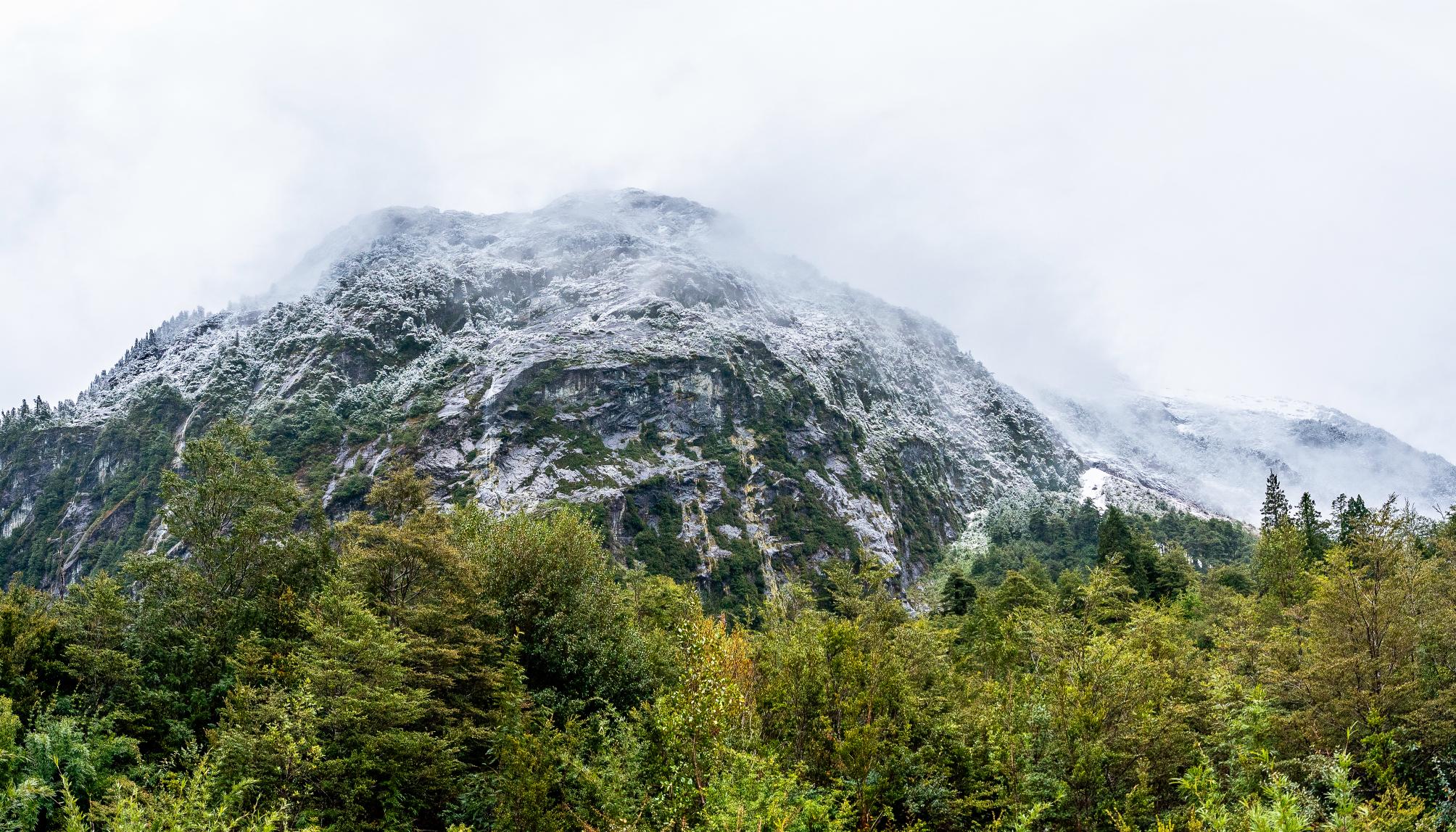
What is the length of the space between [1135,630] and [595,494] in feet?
368

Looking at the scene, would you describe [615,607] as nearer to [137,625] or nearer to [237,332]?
[137,625]

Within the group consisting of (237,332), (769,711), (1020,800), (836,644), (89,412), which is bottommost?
(1020,800)

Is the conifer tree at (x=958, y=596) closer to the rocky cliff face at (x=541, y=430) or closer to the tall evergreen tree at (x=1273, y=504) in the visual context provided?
the tall evergreen tree at (x=1273, y=504)

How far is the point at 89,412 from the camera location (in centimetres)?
18075

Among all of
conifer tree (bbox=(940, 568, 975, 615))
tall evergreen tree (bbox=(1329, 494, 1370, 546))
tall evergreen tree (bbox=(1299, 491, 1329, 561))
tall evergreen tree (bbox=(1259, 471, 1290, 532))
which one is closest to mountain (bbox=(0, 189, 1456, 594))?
conifer tree (bbox=(940, 568, 975, 615))

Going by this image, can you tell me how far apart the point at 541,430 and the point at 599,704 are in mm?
123876

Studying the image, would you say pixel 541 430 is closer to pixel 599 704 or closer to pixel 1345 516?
pixel 599 704

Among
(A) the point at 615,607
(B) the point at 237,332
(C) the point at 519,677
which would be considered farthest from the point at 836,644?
(B) the point at 237,332

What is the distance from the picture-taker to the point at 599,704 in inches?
1019

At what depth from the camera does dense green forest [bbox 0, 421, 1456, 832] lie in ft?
47.8

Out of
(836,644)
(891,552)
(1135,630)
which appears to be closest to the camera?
(836,644)

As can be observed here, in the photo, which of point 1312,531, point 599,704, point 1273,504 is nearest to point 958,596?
point 1312,531

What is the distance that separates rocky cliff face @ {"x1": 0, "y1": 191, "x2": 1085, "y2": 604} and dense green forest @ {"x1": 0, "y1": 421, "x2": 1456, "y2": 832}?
99.0 metres

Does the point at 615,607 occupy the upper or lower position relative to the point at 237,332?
lower
